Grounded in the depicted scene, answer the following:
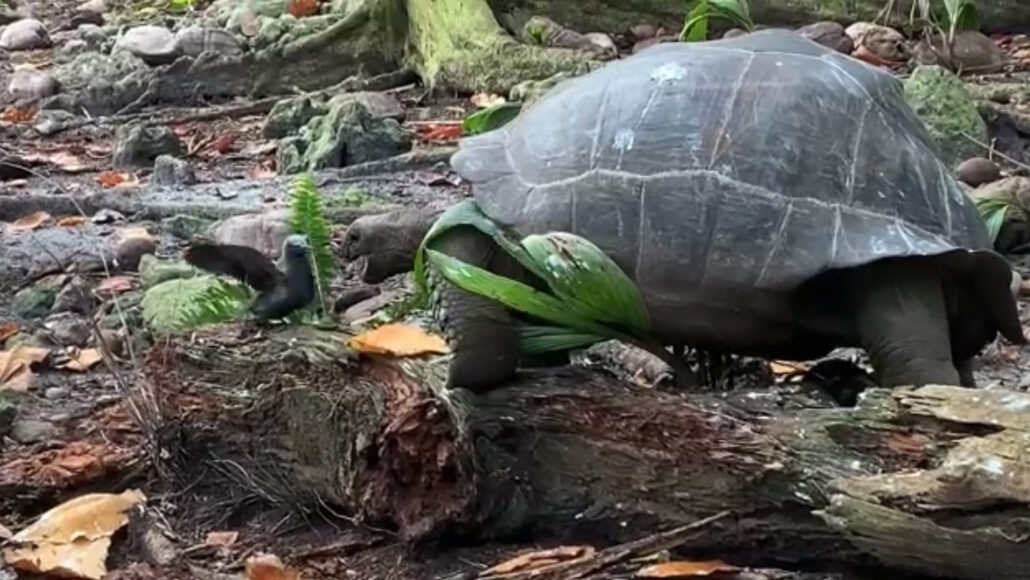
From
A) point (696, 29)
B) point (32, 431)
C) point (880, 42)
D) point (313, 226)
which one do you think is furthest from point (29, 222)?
point (880, 42)

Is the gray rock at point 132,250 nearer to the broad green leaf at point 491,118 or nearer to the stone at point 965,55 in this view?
the broad green leaf at point 491,118

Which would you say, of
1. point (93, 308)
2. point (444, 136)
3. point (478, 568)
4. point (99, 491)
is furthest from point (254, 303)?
point (444, 136)

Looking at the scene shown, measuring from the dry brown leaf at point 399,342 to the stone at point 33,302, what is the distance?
2.49 meters

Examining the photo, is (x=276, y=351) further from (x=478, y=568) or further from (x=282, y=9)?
(x=282, y=9)

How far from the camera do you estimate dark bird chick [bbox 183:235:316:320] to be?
3508 mm

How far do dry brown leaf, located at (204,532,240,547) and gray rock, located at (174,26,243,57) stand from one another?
6752 millimetres

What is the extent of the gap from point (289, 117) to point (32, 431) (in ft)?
14.5

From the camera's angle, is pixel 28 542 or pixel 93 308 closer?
pixel 28 542

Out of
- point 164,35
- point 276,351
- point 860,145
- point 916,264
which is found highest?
point 860,145

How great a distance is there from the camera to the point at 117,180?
7.49 meters

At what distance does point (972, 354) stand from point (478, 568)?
4.06ft

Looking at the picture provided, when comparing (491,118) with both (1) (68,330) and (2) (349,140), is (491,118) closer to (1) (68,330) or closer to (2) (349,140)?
(1) (68,330)

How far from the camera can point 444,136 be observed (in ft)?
26.1

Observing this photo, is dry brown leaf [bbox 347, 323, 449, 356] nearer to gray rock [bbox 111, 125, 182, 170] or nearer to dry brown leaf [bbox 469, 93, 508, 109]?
gray rock [bbox 111, 125, 182, 170]
